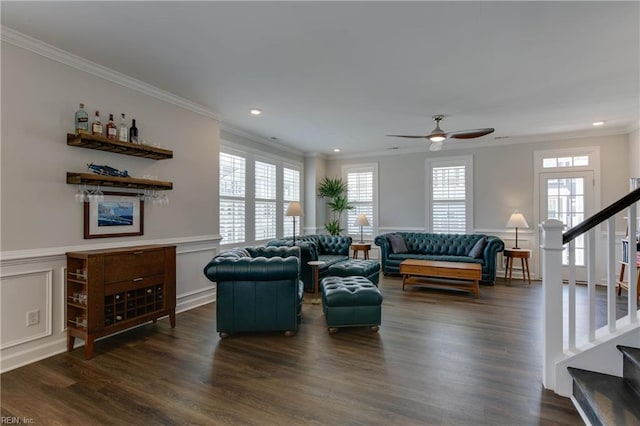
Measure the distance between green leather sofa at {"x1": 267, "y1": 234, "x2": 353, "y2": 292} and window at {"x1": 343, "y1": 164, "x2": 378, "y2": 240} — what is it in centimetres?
177

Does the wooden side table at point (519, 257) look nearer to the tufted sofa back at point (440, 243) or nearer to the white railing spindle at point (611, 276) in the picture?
the tufted sofa back at point (440, 243)

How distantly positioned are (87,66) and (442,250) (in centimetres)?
628

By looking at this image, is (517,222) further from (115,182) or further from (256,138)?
(115,182)

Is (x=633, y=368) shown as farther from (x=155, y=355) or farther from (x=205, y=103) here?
(x=205, y=103)

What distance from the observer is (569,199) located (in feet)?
20.0

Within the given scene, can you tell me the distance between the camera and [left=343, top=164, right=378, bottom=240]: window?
7.96 metres

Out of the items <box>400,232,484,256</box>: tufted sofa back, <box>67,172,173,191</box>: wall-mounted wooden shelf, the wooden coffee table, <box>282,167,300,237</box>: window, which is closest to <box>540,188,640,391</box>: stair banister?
the wooden coffee table

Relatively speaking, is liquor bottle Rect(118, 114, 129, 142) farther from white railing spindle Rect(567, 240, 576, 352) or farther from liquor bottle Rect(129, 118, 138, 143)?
white railing spindle Rect(567, 240, 576, 352)

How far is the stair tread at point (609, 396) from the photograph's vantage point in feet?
5.80

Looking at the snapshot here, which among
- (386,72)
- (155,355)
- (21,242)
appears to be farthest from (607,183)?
(21,242)

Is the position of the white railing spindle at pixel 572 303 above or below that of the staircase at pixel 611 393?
above

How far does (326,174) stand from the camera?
841 cm

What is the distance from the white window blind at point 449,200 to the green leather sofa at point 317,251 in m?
2.29

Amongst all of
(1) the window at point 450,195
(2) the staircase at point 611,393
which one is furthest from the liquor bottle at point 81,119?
(1) the window at point 450,195
